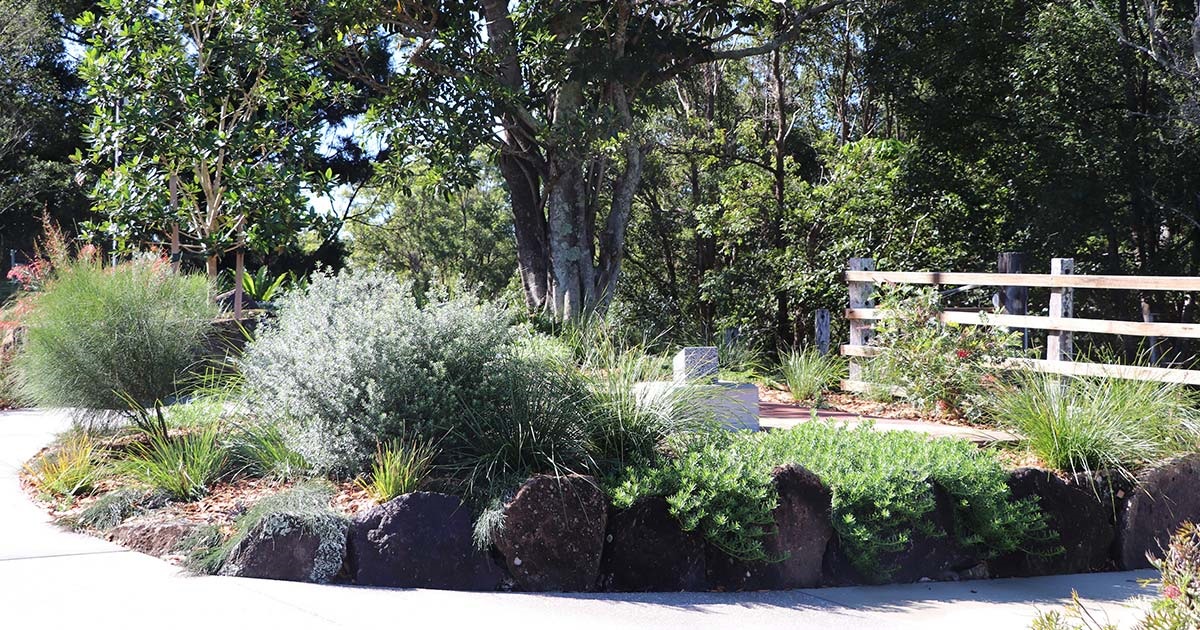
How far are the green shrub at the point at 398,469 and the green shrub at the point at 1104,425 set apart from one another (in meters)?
4.16

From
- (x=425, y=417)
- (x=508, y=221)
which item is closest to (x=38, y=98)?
(x=508, y=221)

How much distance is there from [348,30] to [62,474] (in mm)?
7796

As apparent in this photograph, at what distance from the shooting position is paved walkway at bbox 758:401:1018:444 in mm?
7555

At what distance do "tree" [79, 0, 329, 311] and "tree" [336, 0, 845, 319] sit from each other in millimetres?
1714

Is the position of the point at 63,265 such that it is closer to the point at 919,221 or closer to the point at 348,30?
the point at 348,30

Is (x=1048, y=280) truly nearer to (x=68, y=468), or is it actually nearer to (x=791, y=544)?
(x=791, y=544)

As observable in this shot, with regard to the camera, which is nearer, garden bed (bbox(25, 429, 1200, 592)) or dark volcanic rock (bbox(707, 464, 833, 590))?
garden bed (bbox(25, 429, 1200, 592))

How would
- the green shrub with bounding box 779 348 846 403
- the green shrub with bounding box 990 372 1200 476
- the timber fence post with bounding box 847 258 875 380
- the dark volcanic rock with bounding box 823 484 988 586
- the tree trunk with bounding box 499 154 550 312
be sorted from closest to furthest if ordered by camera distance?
the dark volcanic rock with bounding box 823 484 988 586 < the green shrub with bounding box 990 372 1200 476 < the green shrub with bounding box 779 348 846 403 < the timber fence post with bounding box 847 258 875 380 < the tree trunk with bounding box 499 154 550 312

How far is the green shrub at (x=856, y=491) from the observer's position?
18.3 feet

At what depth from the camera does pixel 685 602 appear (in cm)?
536

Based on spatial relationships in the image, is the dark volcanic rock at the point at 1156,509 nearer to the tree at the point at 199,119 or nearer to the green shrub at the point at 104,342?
the green shrub at the point at 104,342

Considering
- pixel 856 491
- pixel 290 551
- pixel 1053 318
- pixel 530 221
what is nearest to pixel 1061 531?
pixel 856 491

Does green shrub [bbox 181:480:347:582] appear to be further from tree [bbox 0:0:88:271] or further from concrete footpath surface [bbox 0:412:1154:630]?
tree [bbox 0:0:88:271]

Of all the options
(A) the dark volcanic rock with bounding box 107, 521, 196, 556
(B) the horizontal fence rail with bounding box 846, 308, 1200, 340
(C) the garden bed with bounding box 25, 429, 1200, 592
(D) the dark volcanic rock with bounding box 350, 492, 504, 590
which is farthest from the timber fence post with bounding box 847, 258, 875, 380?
(A) the dark volcanic rock with bounding box 107, 521, 196, 556
